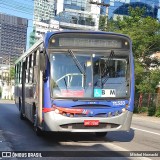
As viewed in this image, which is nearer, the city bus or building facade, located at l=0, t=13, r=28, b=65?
the city bus

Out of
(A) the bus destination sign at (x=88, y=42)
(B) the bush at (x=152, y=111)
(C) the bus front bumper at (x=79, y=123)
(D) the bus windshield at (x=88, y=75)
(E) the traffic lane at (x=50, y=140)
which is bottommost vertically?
(B) the bush at (x=152, y=111)

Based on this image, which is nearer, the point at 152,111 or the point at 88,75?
the point at 88,75

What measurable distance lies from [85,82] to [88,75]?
221 millimetres

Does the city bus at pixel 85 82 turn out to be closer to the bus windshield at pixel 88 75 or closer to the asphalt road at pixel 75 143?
the bus windshield at pixel 88 75

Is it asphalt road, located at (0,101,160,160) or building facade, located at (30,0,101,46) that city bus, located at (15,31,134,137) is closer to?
asphalt road, located at (0,101,160,160)

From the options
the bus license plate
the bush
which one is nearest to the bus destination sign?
the bus license plate

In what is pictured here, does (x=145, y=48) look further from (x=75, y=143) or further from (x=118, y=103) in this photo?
(x=75, y=143)

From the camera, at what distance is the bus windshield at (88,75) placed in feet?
37.9

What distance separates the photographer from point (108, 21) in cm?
4253

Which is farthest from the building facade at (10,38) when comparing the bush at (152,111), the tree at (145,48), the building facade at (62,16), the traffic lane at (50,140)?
the traffic lane at (50,140)

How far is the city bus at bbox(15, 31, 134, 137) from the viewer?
1138 centimetres

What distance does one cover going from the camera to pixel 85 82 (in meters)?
11.6

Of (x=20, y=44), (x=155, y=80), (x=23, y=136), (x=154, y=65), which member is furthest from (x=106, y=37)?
(x=20, y=44)

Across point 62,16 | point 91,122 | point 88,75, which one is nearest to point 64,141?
point 91,122
